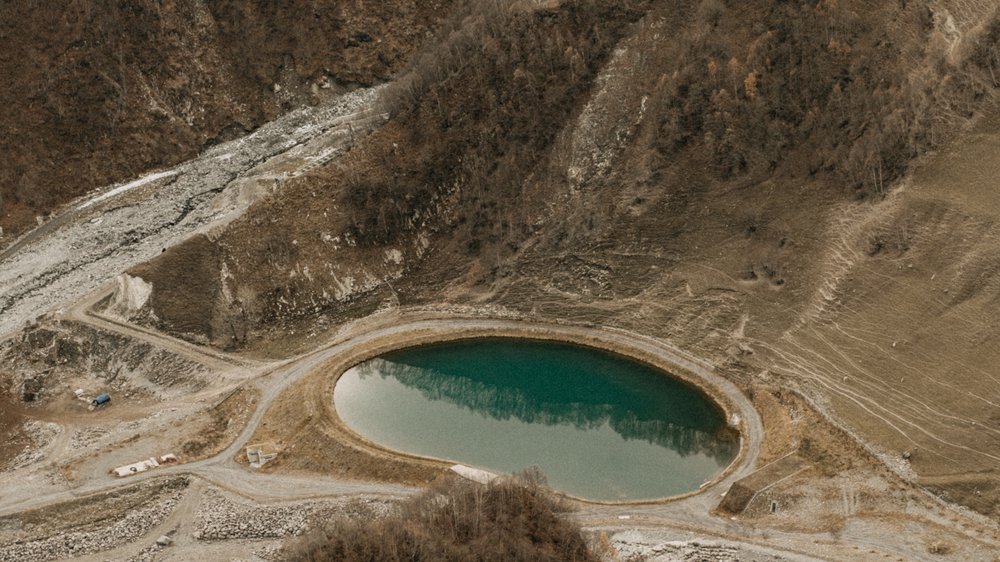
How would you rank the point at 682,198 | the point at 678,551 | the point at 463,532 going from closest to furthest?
1. the point at 463,532
2. the point at 678,551
3. the point at 682,198

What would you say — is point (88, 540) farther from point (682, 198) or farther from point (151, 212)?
point (682, 198)

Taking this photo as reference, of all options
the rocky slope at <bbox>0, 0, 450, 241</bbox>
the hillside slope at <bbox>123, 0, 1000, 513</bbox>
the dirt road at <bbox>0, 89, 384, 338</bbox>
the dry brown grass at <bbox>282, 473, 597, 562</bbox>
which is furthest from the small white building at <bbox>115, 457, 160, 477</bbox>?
the rocky slope at <bbox>0, 0, 450, 241</bbox>

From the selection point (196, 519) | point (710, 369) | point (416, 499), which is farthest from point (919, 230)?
point (196, 519)

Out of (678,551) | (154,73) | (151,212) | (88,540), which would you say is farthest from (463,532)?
(154,73)

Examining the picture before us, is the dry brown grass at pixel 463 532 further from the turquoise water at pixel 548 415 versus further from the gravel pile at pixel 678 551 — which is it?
the turquoise water at pixel 548 415

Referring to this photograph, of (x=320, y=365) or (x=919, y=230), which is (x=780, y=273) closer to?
(x=919, y=230)
